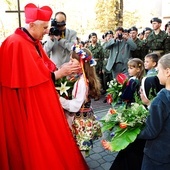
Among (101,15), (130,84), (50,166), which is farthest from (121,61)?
(101,15)

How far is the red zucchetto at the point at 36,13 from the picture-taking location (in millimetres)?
2377

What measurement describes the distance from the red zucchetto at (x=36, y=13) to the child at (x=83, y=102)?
489 millimetres

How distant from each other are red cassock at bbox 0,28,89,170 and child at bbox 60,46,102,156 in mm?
345

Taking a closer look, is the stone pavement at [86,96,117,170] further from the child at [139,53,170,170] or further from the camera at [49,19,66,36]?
the camera at [49,19,66,36]

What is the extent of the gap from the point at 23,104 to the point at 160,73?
129cm

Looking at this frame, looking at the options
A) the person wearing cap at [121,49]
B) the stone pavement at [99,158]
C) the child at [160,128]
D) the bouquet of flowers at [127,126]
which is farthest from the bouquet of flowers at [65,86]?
the person wearing cap at [121,49]

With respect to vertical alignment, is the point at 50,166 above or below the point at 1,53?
below

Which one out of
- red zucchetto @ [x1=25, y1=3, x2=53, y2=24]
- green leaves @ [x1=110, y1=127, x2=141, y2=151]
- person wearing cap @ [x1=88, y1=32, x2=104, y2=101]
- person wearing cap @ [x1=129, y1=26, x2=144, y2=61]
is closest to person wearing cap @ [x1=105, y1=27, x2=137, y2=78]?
person wearing cap @ [x1=129, y1=26, x2=144, y2=61]

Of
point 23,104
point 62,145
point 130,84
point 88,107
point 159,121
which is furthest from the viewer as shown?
point 130,84

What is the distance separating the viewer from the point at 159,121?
5.89ft

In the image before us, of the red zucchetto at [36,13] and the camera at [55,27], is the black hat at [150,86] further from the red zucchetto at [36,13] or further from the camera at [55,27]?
the camera at [55,27]

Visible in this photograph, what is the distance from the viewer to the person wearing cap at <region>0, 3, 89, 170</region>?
7.68 ft

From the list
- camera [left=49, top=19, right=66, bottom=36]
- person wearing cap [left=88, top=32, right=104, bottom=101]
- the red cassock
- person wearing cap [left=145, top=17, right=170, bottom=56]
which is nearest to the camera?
the red cassock

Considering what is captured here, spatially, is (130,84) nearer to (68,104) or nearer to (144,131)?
(68,104)
